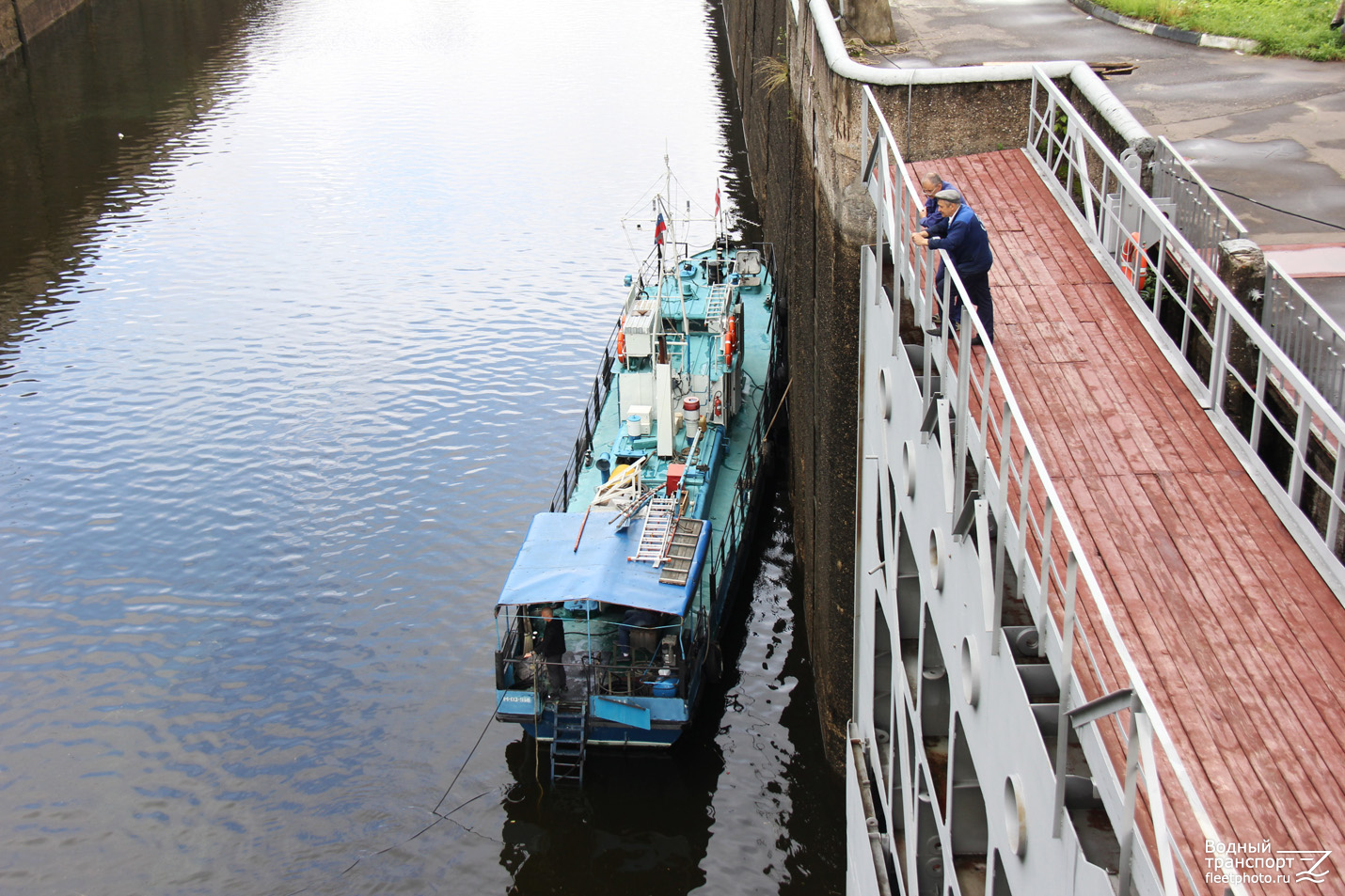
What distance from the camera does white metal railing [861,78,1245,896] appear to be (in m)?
5.72

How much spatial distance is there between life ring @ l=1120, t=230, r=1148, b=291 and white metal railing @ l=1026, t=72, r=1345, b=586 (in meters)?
0.01

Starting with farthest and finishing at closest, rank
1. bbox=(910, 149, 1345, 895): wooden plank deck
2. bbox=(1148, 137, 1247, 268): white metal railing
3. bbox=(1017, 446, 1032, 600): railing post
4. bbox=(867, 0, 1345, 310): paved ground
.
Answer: bbox=(867, 0, 1345, 310): paved ground < bbox=(1148, 137, 1247, 268): white metal railing < bbox=(1017, 446, 1032, 600): railing post < bbox=(910, 149, 1345, 895): wooden plank deck

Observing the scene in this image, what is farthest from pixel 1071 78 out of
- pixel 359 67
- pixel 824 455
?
pixel 359 67

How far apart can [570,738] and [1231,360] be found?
13306mm

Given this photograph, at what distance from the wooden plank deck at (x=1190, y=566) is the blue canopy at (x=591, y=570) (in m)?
9.21

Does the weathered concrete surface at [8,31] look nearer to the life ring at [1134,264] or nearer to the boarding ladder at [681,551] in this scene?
the boarding ladder at [681,551]

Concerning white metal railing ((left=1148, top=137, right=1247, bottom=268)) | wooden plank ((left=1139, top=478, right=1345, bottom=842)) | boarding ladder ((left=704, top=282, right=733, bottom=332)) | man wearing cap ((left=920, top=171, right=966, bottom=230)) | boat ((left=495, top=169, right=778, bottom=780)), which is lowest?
boat ((left=495, top=169, right=778, bottom=780))

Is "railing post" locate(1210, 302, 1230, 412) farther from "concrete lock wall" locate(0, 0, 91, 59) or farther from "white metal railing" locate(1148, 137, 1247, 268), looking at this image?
"concrete lock wall" locate(0, 0, 91, 59)

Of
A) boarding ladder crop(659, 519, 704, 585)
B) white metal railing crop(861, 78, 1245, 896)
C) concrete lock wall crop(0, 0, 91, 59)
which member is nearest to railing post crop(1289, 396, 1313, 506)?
white metal railing crop(861, 78, 1245, 896)

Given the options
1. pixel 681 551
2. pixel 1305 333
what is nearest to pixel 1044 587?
pixel 1305 333

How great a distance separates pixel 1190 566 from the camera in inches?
334

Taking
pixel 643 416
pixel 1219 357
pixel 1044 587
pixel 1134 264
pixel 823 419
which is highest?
pixel 1134 264

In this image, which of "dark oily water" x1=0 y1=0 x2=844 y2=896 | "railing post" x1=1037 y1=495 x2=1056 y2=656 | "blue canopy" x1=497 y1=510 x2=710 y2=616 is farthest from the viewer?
"blue canopy" x1=497 y1=510 x2=710 y2=616

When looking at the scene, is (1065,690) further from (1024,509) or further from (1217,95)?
(1217,95)
